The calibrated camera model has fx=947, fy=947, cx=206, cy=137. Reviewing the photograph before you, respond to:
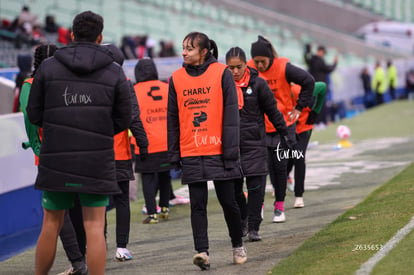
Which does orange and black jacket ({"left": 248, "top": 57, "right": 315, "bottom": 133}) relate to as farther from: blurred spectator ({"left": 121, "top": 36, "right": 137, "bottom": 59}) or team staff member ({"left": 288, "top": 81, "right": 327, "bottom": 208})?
blurred spectator ({"left": 121, "top": 36, "right": 137, "bottom": 59})

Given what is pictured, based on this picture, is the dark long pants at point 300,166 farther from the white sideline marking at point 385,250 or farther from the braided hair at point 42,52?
the braided hair at point 42,52

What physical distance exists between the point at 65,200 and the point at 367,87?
95.7ft

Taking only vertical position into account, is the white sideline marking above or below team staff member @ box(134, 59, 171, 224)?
below

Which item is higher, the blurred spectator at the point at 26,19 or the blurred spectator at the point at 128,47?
the blurred spectator at the point at 26,19

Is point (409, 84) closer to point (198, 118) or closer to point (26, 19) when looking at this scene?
point (26, 19)

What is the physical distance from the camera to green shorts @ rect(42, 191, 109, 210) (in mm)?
6352

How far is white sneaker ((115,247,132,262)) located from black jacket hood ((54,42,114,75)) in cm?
254

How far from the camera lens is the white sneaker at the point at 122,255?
8430 millimetres

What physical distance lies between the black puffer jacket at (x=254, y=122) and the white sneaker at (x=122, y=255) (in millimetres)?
1285

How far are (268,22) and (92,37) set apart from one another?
111 ft

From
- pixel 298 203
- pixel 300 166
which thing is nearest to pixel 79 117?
pixel 300 166

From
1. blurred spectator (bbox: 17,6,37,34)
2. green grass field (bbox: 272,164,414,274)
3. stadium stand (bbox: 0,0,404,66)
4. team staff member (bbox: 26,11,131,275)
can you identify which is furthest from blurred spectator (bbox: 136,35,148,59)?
team staff member (bbox: 26,11,131,275)

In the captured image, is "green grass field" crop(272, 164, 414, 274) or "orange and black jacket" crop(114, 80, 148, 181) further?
"orange and black jacket" crop(114, 80, 148, 181)

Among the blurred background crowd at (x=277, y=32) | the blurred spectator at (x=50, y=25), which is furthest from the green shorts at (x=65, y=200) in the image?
the blurred spectator at (x=50, y=25)
